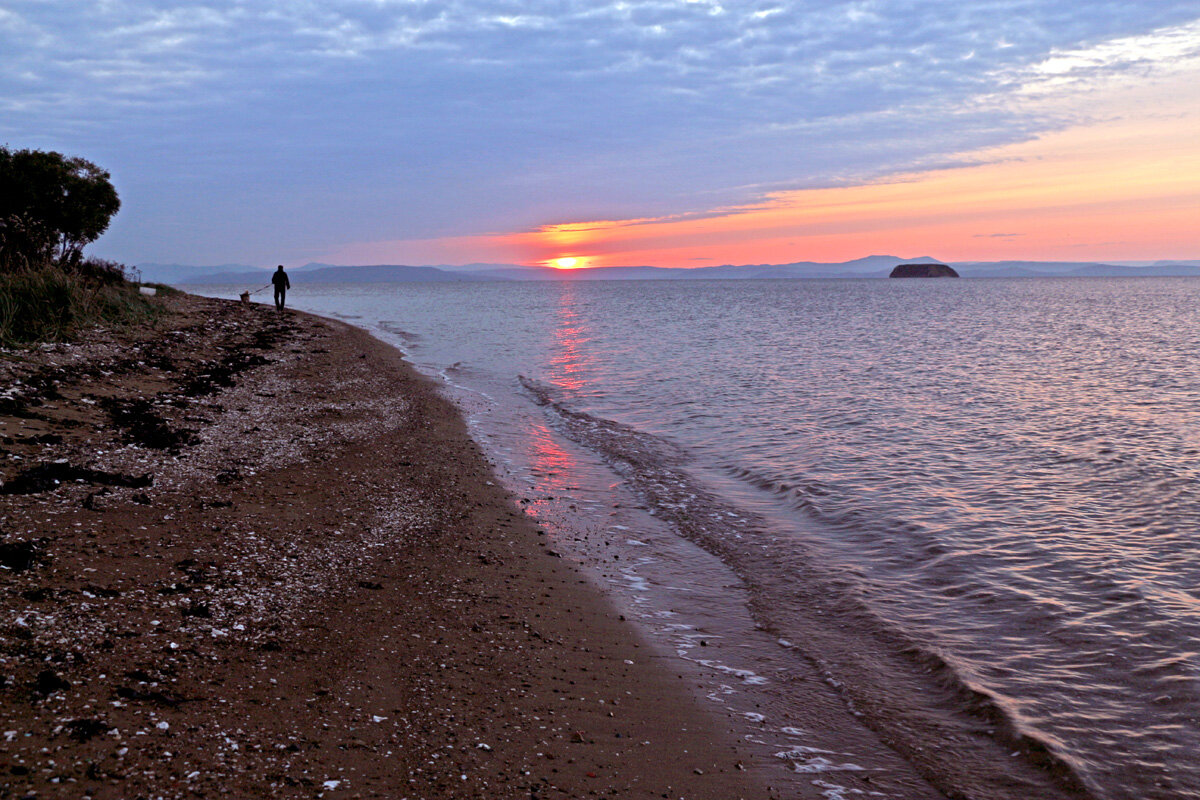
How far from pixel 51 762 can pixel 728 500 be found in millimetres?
9647

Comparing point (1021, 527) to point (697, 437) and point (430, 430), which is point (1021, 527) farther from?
point (430, 430)

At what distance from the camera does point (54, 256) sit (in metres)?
23.3

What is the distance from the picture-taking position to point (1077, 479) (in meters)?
12.5

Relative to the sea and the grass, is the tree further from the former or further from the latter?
the sea

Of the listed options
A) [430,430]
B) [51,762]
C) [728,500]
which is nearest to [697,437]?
[728,500]

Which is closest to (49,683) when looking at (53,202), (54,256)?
(54,256)

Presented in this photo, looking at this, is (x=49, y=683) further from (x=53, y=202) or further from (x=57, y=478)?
(x=53, y=202)

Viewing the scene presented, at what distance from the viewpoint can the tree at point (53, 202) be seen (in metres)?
22.4

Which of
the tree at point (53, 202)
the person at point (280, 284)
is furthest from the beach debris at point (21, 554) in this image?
the person at point (280, 284)

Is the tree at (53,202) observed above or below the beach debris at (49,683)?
above

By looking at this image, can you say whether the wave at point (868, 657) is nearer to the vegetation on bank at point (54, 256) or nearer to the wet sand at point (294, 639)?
the wet sand at point (294, 639)

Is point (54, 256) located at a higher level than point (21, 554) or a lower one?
higher

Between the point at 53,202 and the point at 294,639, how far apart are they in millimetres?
28677

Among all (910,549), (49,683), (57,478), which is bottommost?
(910,549)
